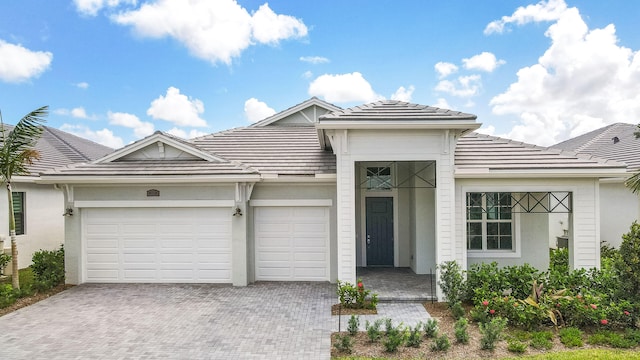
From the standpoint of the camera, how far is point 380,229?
1145 centimetres

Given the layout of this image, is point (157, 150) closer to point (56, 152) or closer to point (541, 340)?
point (56, 152)

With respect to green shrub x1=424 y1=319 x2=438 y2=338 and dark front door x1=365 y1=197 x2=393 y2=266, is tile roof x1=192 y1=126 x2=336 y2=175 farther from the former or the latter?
green shrub x1=424 y1=319 x2=438 y2=338

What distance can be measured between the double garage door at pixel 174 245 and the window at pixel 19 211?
432 cm

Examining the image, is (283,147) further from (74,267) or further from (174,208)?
(74,267)

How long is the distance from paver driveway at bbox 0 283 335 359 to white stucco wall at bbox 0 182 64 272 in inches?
188

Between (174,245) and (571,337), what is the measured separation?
9773 millimetres

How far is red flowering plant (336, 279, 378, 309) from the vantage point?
7.70m

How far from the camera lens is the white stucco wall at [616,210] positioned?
11675 mm

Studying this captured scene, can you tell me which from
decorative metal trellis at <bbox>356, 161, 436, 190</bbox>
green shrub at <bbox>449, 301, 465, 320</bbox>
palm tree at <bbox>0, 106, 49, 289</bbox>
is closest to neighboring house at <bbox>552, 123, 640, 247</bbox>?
decorative metal trellis at <bbox>356, 161, 436, 190</bbox>

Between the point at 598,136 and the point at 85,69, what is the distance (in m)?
26.2

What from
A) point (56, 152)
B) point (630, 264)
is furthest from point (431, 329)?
point (56, 152)

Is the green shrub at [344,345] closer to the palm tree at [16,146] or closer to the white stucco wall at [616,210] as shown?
the palm tree at [16,146]

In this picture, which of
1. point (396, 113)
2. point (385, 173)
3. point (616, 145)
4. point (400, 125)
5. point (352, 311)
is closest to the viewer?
point (352, 311)

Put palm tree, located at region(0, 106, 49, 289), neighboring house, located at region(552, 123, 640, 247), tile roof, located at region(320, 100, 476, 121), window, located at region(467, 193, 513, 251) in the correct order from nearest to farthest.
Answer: tile roof, located at region(320, 100, 476, 121), palm tree, located at region(0, 106, 49, 289), window, located at region(467, 193, 513, 251), neighboring house, located at region(552, 123, 640, 247)
